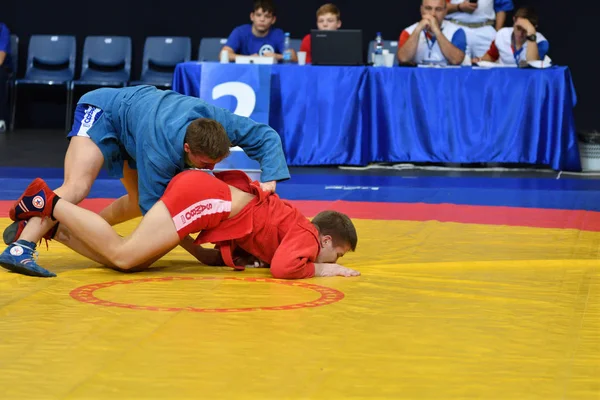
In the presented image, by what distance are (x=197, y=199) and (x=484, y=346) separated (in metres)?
1.23

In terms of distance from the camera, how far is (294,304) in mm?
2971

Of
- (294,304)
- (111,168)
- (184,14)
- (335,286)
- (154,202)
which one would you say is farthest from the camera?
(184,14)

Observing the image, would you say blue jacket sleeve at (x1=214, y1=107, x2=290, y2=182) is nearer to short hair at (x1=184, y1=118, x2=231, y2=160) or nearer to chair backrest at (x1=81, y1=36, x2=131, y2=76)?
short hair at (x1=184, y1=118, x2=231, y2=160)

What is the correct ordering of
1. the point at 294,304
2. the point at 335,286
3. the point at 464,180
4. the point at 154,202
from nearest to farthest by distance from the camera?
the point at 294,304, the point at 335,286, the point at 154,202, the point at 464,180

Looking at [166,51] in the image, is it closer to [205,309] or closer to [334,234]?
[334,234]

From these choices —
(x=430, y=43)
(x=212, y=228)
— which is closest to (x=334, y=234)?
(x=212, y=228)

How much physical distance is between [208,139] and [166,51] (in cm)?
801

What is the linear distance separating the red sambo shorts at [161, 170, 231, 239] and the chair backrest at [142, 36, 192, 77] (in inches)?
307

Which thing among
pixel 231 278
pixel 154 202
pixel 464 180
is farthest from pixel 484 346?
pixel 464 180

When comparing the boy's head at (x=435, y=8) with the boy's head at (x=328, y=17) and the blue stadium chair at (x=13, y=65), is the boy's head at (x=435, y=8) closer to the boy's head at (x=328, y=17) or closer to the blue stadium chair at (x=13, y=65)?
the boy's head at (x=328, y=17)

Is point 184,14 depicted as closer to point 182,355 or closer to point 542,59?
point 542,59

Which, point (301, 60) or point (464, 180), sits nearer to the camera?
point (464, 180)

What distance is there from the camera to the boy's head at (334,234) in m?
3.45

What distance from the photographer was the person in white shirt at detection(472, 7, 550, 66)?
7.95m
